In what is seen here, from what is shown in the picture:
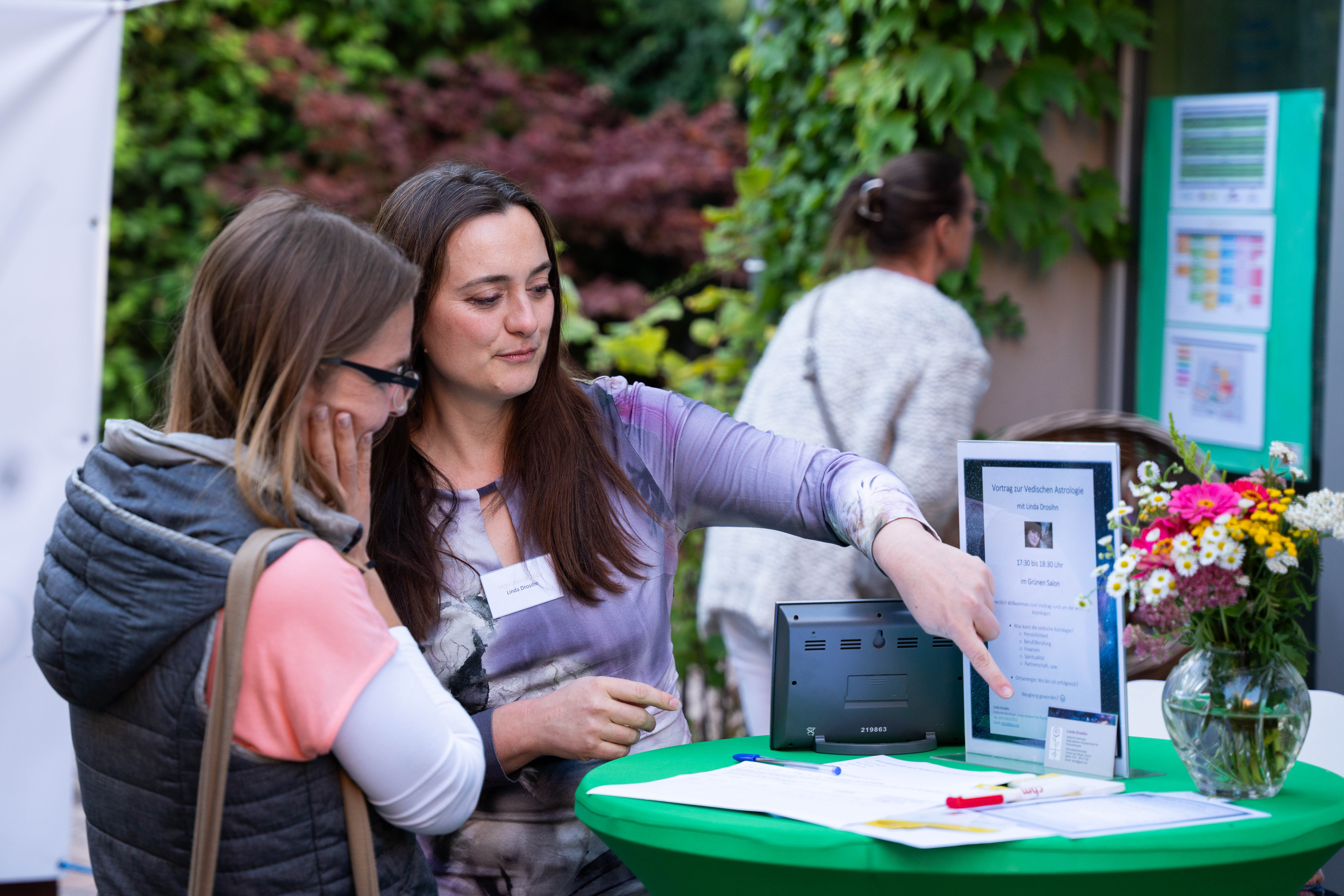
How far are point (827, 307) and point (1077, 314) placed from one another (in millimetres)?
1006

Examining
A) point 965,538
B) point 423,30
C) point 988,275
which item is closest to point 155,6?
point 423,30

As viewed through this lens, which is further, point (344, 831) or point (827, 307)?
point (827, 307)

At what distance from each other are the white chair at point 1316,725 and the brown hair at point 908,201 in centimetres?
142

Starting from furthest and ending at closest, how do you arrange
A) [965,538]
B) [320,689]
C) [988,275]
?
[988,275], [965,538], [320,689]

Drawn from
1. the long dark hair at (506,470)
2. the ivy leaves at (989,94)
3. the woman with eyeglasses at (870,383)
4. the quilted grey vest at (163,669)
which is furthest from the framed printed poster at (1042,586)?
the ivy leaves at (989,94)

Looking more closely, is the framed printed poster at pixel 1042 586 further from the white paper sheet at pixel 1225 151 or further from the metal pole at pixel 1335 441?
the white paper sheet at pixel 1225 151

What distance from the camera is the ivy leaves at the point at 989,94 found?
3.35m

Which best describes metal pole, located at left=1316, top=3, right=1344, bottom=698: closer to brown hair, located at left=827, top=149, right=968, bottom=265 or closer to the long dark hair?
brown hair, located at left=827, top=149, right=968, bottom=265

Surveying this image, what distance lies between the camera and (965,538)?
1641mm

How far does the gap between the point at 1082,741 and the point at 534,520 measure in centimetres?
83

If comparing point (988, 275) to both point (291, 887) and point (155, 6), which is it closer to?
point (291, 887)

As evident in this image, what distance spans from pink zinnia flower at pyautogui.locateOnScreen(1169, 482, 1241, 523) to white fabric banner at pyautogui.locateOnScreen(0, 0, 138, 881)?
227 centimetres

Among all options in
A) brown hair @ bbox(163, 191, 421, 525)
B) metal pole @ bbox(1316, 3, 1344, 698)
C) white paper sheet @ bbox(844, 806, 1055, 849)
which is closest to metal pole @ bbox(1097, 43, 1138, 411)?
metal pole @ bbox(1316, 3, 1344, 698)

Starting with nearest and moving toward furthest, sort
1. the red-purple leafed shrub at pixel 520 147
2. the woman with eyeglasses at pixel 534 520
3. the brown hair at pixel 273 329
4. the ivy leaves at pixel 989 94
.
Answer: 1. the brown hair at pixel 273 329
2. the woman with eyeglasses at pixel 534 520
3. the ivy leaves at pixel 989 94
4. the red-purple leafed shrub at pixel 520 147
